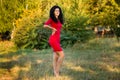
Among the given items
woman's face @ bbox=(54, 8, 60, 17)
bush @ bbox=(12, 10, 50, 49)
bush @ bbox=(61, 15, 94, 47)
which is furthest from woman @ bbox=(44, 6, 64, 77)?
bush @ bbox=(61, 15, 94, 47)

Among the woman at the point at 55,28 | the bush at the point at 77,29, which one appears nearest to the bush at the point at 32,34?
the bush at the point at 77,29

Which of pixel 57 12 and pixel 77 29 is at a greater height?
pixel 57 12

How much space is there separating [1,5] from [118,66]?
2635cm

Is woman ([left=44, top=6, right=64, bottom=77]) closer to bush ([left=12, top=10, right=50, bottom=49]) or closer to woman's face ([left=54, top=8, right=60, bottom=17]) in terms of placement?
woman's face ([left=54, top=8, right=60, bottom=17])

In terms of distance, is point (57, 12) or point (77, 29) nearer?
point (57, 12)

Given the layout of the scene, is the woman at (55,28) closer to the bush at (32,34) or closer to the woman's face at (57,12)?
the woman's face at (57,12)

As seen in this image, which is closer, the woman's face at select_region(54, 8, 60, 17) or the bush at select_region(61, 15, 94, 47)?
the woman's face at select_region(54, 8, 60, 17)

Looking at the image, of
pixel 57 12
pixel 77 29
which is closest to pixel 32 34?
pixel 77 29

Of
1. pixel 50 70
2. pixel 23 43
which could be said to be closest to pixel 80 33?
pixel 23 43

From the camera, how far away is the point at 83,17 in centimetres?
2580

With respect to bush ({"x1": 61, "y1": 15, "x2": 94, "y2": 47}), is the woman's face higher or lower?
higher

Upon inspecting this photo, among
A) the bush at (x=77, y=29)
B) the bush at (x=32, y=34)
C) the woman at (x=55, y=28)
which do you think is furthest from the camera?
the bush at (x=77, y=29)

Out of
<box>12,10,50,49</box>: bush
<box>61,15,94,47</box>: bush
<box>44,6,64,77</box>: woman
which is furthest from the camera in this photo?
<box>61,15,94,47</box>: bush

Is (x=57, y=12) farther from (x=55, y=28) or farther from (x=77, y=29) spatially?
(x=77, y=29)
